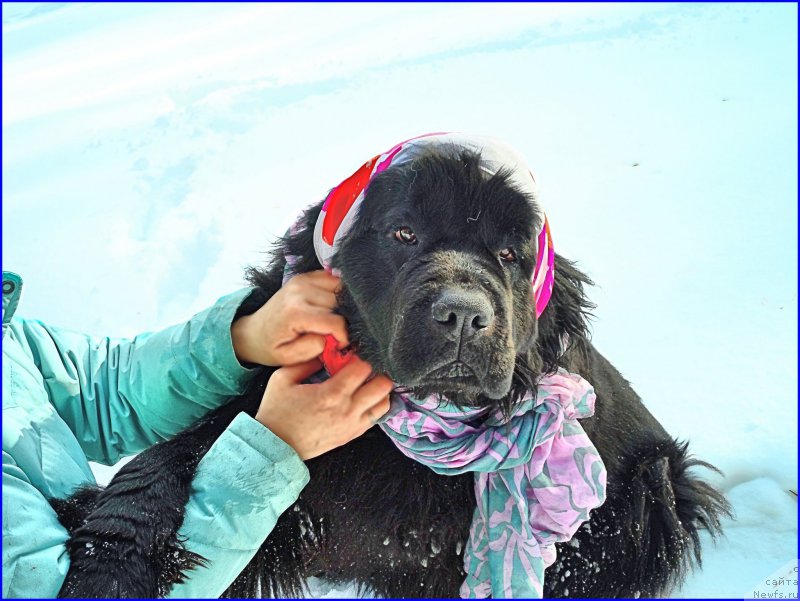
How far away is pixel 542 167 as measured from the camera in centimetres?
420

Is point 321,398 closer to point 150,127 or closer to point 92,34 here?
point 150,127

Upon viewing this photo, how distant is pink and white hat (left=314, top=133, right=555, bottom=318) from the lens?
1771mm

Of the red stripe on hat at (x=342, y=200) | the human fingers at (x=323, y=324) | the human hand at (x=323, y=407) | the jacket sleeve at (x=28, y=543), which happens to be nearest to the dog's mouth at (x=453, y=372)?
the human hand at (x=323, y=407)

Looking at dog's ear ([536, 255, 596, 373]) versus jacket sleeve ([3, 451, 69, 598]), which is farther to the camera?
dog's ear ([536, 255, 596, 373])

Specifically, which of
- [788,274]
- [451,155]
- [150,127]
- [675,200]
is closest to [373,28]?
[150,127]

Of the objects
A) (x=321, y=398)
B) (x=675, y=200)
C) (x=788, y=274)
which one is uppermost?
(x=321, y=398)

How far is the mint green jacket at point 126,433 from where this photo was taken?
1.61m

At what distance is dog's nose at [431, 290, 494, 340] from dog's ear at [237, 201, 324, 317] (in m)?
0.55

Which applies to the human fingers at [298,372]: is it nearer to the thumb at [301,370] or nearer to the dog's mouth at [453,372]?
the thumb at [301,370]

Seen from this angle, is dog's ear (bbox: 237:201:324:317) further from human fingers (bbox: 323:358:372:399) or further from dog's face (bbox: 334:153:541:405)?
human fingers (bbox: 323:358:372:399)

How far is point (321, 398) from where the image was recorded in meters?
1.71

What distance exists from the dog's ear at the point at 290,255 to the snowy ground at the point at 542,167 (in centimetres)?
103

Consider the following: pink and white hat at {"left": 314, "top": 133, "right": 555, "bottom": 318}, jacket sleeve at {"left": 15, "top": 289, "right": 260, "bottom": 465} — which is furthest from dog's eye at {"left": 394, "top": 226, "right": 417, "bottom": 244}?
jacket sleeve at {"left": 15, "top": 289, "right": 260, "bottom": 465}

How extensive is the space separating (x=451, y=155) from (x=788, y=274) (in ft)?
7.36
